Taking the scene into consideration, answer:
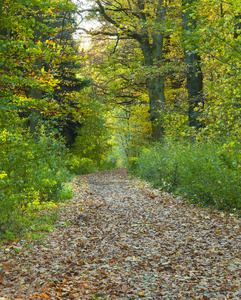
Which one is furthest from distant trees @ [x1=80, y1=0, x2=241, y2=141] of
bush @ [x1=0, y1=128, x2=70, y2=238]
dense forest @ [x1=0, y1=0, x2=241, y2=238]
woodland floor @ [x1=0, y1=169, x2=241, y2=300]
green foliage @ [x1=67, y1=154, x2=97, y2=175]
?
green foliage @ [x1=67, y1=154, x2=97, y2=175]

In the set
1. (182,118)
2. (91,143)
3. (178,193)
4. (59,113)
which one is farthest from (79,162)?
(59,113)

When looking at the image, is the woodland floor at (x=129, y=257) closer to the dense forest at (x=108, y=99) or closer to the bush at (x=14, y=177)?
the bush at (x=14, y=177)

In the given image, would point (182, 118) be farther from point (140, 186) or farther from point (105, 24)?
point (105, 24)

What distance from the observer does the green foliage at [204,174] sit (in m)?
6.50

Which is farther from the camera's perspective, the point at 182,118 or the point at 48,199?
the point at 182,118

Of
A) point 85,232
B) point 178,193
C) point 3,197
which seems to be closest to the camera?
point 3,197

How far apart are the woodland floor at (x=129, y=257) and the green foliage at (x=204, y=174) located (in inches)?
18.3

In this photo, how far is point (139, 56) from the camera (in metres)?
18.7

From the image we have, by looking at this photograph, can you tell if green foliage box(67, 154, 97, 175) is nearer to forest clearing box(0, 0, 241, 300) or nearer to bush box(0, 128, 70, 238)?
forest clearing box(0, 0, 241, 300)

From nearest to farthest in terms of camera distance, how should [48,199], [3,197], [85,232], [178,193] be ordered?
[3,197], [85,232], [48,199], [178,193]

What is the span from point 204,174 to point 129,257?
11.3 ft

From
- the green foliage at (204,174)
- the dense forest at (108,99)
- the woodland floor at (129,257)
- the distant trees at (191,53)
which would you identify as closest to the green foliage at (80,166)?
the dense forest at (108,99)

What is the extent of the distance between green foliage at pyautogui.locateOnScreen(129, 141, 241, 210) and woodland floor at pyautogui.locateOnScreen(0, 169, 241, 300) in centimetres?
47

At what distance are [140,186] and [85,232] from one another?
5.55 metres
